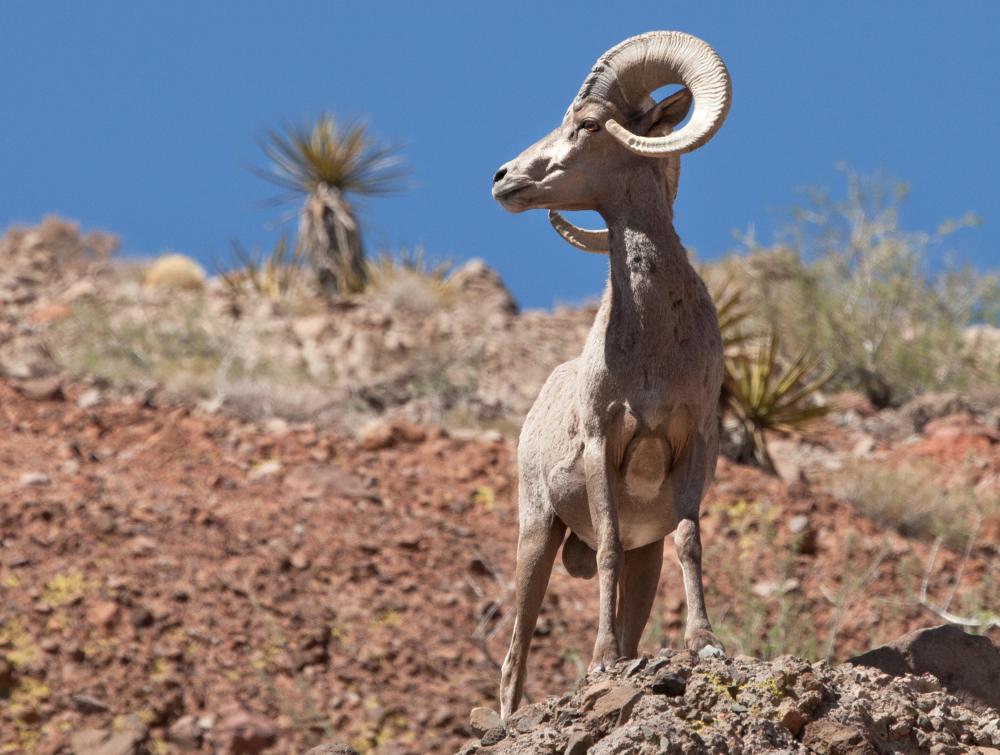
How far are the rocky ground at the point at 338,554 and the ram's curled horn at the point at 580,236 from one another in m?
3.28

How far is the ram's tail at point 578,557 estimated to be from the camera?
22.7ft

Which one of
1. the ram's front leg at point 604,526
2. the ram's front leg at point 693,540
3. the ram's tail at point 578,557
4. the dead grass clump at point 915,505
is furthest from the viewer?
the dead grass clump at point 915,505

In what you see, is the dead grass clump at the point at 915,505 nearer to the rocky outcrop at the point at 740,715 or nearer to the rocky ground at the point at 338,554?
the rocky ground at the point at 338,554

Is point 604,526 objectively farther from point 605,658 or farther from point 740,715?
point 740,715

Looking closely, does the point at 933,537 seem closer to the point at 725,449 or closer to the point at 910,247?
the point at 725,449

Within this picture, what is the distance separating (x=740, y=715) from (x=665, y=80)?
255 centimetres

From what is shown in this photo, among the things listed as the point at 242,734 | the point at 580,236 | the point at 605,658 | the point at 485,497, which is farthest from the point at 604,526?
the point at 485,497

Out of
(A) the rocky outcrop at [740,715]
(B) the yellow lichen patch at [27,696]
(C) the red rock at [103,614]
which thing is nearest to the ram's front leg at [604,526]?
(A) the rocky outcrop at [740,715]

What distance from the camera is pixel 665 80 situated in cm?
641

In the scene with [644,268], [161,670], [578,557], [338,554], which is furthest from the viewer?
[338,554]

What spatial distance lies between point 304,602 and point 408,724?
5.45ft

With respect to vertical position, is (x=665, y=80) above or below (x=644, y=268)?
above

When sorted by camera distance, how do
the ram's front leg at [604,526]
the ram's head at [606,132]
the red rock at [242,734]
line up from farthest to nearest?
1. the red rock at [242,734]
2. the ram's head at [606,132]
3. the ram's front leg at [604,526]

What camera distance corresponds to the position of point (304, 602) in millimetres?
12047
